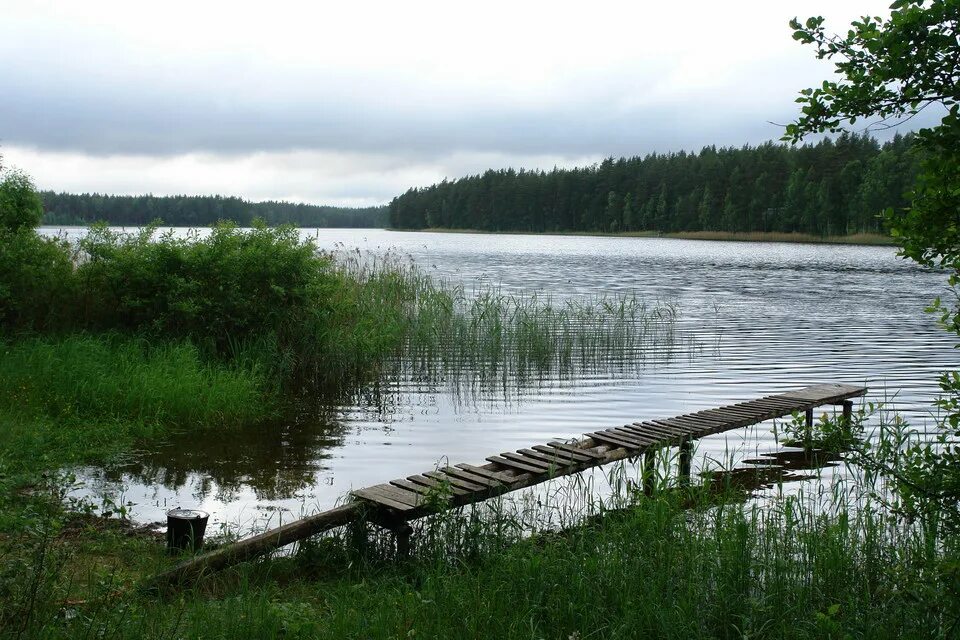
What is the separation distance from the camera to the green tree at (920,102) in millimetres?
3049

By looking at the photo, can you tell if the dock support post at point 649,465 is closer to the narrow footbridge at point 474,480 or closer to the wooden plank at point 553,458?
the narrow footbridge at point 474,480

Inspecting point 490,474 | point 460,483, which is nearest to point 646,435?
point 490,474

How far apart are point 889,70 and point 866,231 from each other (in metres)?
85.5

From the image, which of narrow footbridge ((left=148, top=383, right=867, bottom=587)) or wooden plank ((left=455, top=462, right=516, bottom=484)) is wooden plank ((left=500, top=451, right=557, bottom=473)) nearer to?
narrow footbridge ((left=148, top=383, right=867, bottom=587))

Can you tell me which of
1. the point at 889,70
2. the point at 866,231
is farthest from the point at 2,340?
the point at 866,231

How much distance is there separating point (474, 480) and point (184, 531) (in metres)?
2.31

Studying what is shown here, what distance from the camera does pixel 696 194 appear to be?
93812 millimetres

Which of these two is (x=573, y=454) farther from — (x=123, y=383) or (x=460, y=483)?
(x=123, y=383)

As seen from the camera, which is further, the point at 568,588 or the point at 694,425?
the point at 694,425

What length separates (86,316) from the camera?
12.3m

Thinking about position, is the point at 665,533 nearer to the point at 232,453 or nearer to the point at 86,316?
the point at 232,453

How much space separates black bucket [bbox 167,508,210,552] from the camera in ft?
19.4

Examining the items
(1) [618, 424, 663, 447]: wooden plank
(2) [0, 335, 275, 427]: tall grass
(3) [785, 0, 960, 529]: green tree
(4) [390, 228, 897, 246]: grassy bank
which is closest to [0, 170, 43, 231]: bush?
(2) [0, 335, 275, 427]: tall grass

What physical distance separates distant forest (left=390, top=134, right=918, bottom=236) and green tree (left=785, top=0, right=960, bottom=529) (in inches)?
2104
